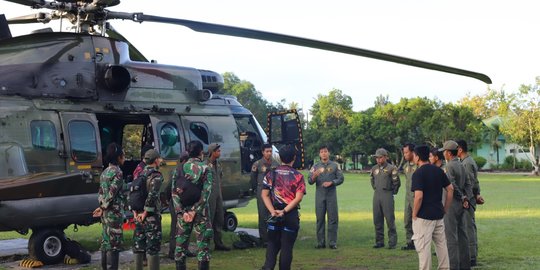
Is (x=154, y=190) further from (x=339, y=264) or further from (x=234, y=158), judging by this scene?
(x=234, y=158)

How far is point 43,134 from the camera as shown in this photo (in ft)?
29.2

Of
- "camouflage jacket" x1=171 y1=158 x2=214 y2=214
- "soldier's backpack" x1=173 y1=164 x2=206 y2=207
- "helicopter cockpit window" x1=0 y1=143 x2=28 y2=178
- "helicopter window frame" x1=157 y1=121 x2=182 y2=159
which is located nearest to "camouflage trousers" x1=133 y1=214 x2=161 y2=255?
"camouflage jacket" x1=171 y1=158 x2=214 y2=214

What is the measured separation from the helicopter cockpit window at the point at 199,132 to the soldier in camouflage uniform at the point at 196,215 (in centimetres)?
369

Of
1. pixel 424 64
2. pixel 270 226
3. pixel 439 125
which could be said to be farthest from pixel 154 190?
pixel 439 125

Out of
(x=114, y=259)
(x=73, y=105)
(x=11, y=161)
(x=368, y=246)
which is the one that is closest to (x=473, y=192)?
(x=368, y=246)

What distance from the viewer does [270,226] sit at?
683cm

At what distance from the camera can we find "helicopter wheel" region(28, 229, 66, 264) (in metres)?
8.73

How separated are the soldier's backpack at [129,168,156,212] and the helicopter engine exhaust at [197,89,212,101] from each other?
362cm

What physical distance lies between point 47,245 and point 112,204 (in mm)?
1885

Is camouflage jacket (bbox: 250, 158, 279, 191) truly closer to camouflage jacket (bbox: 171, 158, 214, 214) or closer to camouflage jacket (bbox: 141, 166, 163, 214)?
camouflage jacket (bbox: 141, 166, 163, 214)

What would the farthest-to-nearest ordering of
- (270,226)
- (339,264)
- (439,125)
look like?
(439,125)
(339,264)
(270,226)

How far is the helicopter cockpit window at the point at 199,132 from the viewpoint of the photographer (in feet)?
35.1

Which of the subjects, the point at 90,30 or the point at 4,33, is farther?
the point at 90,30

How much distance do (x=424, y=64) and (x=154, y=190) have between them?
4498mm
